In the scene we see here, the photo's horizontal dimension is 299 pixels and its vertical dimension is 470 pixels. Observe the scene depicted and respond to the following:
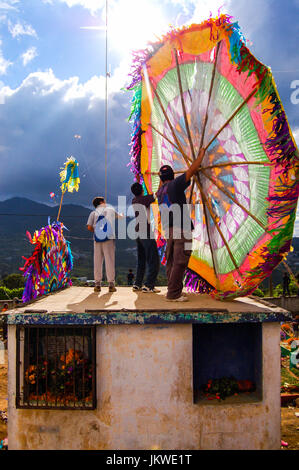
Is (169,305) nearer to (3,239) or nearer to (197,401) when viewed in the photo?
(197,401)

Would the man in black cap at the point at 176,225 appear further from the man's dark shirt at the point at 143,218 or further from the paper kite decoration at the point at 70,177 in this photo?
the paper kite decoration at the point at 70,177

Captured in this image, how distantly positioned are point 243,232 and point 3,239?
81.8 meters

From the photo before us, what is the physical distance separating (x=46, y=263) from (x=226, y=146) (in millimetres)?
2868

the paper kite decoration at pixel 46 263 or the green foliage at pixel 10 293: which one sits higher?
the paper kite decoration at pixel 46 263

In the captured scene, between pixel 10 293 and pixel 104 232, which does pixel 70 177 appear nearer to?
pixel 104 232

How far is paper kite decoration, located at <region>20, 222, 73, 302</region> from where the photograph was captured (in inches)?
189

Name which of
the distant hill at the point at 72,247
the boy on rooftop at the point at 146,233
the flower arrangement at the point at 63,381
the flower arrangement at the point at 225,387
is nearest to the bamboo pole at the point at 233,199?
the boy on rooftop at the point at 146,233

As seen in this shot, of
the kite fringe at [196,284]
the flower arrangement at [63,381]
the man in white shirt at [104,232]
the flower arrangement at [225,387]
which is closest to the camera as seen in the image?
the flower arrangement at [63,381]

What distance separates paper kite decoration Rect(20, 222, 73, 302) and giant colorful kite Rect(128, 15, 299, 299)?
202cm

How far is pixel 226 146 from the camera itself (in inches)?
159

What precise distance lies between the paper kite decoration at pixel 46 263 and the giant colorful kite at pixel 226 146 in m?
2.02

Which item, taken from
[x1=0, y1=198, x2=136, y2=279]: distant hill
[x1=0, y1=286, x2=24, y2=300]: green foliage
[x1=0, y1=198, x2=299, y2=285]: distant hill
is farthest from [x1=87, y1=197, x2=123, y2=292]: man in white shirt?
[x1=0, y1=198, x2=136, y2=279]: distant hill

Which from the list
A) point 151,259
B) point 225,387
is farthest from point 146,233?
point 225,387

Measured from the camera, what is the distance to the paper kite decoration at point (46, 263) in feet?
15.7
